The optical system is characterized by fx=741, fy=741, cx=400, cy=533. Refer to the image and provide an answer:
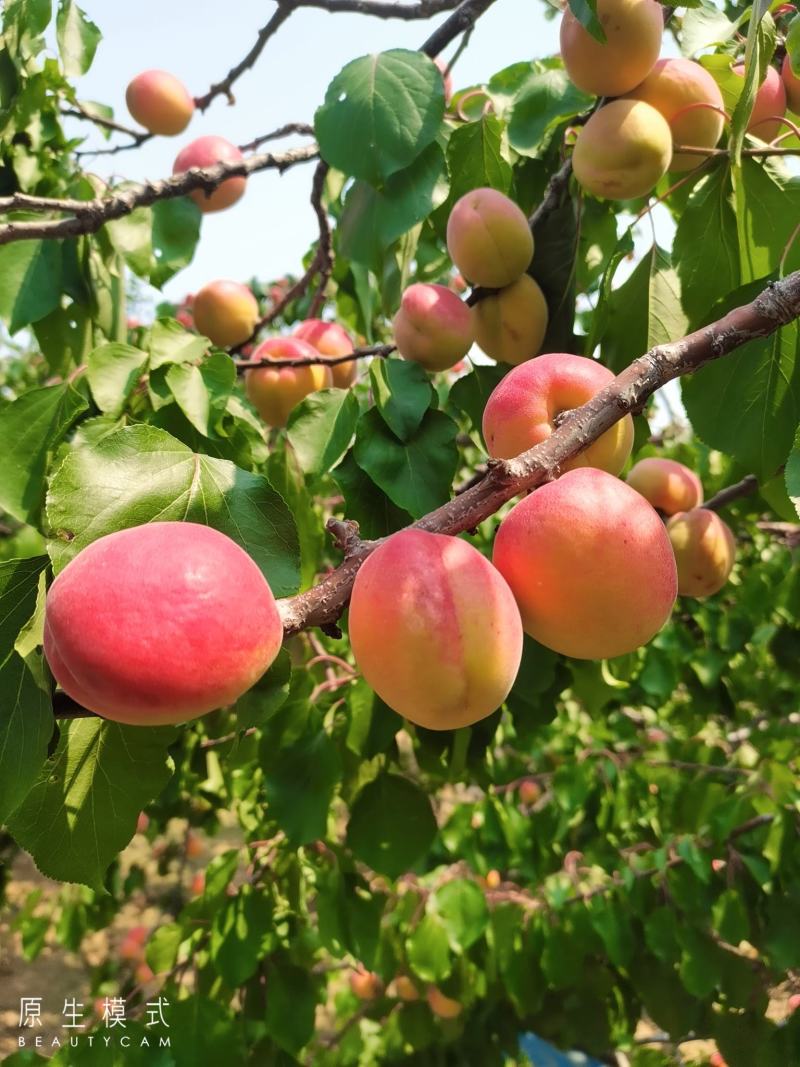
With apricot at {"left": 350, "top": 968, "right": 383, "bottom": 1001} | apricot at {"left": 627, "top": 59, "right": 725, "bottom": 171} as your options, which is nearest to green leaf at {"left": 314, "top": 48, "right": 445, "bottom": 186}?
apricot at {"left": 627, "top": 59, "right": 725, "bottom": 171}

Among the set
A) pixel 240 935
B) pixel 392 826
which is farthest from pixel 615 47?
pixel 240 935

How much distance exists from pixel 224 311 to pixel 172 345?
1.99ft

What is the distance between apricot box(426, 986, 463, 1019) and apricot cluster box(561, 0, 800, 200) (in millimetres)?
1702

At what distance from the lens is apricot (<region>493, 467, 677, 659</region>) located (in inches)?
18.3

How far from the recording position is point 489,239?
852 millimetres

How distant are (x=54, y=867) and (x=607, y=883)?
3.78ft

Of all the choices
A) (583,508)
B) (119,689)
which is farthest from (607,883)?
(119,689)

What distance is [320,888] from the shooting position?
1.24m

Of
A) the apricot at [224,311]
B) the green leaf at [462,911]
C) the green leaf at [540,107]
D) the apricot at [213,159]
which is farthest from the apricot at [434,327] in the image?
the green leaf at [462,911]

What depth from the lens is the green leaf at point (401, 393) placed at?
77cm

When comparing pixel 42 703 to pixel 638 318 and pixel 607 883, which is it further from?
pixel 607 883

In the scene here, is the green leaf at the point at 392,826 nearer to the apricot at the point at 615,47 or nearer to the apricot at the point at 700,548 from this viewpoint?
the apricot at the point at 700,548

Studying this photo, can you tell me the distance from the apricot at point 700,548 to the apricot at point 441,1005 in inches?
50.2

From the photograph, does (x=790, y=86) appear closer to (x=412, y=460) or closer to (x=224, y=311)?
(x=412, y=460)
